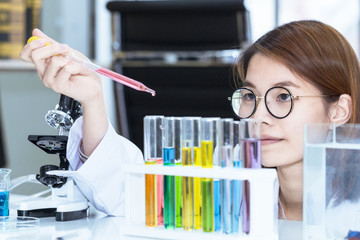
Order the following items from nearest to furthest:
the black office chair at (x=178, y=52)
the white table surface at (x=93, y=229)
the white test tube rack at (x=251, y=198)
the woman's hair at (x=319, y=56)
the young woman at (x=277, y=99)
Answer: the white test tube rack at (x=251, y=198) → the white table surface at (x=93, y=229) → the young woman at (x=277, y=99) → the woman's hair at (x=319, y=56) → the black office chair at (x=178, y=52)

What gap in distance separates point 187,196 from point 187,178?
0.03m

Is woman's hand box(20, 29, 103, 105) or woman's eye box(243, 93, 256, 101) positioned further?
woman's eye box(243, 93, 256, 101)

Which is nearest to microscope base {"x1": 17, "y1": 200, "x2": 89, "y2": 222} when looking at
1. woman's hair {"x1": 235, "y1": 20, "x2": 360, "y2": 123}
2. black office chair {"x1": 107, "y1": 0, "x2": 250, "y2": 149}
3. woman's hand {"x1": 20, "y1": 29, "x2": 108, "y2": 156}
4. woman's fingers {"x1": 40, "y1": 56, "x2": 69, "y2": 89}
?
woman's hand {"x1": 20, "y1": 29, "x2": 108, "y2": 156}

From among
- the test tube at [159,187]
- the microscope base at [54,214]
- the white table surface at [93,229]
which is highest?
the test tube at [159,187]

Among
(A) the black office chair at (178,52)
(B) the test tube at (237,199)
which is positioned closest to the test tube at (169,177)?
(B) the test tube at (237,199)

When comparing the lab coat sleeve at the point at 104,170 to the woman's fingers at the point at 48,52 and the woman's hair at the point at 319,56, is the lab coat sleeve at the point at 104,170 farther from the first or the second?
the woman's hair at the point at 319,56

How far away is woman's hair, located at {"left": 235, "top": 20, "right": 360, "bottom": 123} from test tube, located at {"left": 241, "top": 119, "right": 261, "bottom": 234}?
19.3 inches

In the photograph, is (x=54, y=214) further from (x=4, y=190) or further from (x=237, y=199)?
(x=237, y=199)

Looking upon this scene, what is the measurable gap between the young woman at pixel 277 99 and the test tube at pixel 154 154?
28 centimetres

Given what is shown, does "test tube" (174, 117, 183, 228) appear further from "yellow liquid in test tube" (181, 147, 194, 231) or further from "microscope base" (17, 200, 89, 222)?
"microscope base" (17, 200, 89, 222)

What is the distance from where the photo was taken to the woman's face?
136 cm

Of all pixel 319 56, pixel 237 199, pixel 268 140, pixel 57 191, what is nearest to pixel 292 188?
pixel 268 140

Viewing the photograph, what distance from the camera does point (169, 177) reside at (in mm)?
1063

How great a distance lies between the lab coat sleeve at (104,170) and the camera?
1339 millimetres
